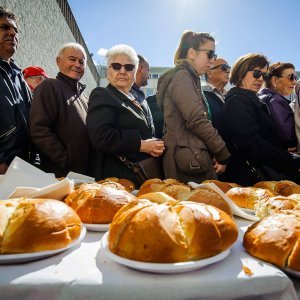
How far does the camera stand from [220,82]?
11.1ft

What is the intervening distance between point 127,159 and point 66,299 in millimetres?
1530

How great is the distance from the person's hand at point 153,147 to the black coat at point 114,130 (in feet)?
0.19

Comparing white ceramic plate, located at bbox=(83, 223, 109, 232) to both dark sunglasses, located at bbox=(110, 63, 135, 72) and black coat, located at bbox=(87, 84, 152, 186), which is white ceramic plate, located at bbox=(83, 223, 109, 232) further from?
dark sunglasses, located at bbox=(110, 63, 135, 72)

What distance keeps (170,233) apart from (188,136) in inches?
63.6

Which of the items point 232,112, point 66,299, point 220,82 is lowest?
point 66,299

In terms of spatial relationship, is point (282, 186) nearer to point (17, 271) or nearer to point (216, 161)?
point (216, 161)

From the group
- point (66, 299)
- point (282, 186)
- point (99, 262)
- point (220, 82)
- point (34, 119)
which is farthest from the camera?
point (220, 82)

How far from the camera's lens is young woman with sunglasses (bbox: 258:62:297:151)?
2.71m

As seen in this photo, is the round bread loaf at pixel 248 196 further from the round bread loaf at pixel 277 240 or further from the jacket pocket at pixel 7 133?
the jacket pocket at pixel 7 133

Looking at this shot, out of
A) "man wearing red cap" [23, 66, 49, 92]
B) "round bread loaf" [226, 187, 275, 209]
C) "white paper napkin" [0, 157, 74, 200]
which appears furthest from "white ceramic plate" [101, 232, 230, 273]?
"man wearing red cap" [23, 66, 49, 92]

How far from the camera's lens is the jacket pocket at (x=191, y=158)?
2258 mm

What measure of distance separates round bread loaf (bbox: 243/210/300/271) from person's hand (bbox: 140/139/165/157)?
129 cm

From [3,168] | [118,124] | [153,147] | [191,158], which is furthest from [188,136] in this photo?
[3,168]

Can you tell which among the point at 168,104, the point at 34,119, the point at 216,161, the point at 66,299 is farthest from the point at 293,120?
the point at 66,299
